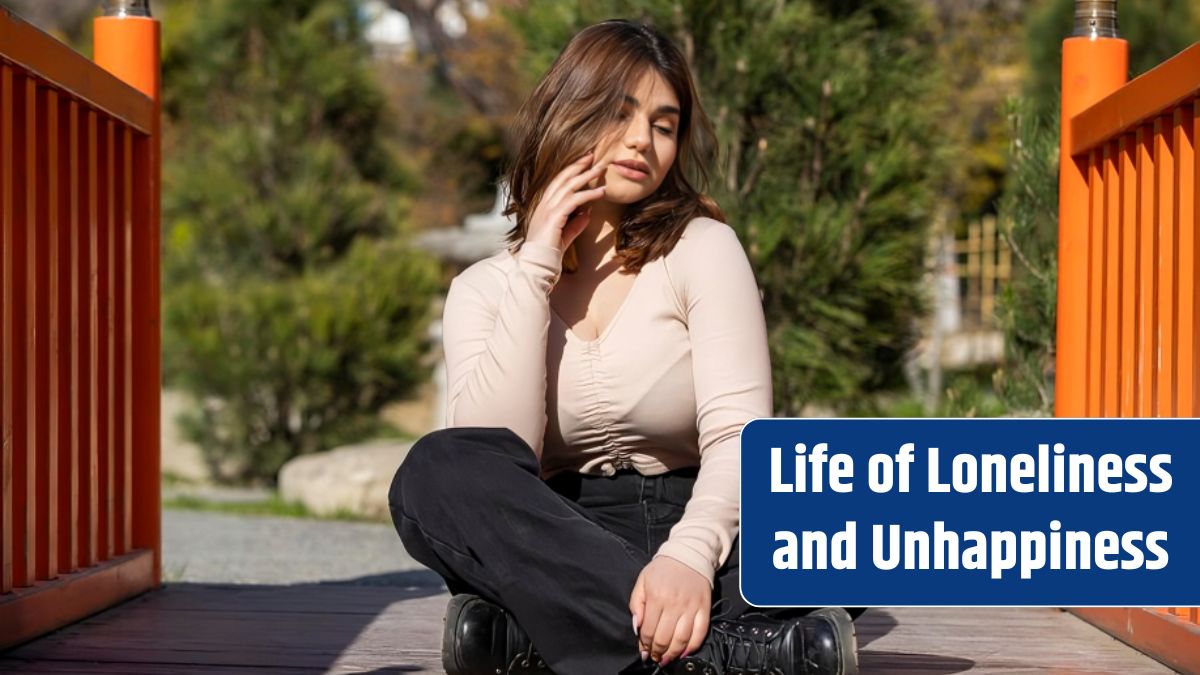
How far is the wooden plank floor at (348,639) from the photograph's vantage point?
2.71 meters

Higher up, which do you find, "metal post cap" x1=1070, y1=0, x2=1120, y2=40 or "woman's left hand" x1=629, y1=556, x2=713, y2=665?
"metal post cap" x1=1070, y1=0, x2=1120, y2=40

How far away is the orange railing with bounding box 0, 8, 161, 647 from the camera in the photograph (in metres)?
2.78

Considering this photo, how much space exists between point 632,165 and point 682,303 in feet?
0.81

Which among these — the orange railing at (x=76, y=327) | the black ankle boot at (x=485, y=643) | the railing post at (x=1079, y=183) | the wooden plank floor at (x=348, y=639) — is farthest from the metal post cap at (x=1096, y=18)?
the orange railing at (x=76, y=327)

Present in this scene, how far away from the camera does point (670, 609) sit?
2199 millimetres

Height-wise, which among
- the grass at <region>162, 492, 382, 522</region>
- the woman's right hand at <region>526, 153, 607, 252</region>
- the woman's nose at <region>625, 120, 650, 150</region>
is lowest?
the grass at <region>162, 492, 382, 522</region>

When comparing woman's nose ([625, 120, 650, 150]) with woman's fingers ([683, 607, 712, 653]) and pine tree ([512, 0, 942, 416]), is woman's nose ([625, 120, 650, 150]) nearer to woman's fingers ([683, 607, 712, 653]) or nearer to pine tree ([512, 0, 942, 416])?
woman's fingers ([683, 607, 712, 653])

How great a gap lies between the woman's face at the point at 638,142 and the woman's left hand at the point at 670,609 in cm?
69

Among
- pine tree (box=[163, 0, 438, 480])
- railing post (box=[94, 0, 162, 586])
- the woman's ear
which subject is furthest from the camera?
pine tree (box=[163, 0, 438, 480])

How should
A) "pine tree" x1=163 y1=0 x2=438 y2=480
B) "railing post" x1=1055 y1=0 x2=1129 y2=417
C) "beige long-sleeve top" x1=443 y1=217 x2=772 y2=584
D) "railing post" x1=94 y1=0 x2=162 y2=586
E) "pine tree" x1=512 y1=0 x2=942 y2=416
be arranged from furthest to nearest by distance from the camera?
"pine tree" x1=163 y1=0 x2=438 y2=480 → "pine tree" x1=512 y1=0 x2=942 y2=416 → "railing post" x1=94 y1=0 x2=162 y2=586 → "railing post" x1=1055 y1=0 x2=1129 y2=417 → "beige long-sleeve top" x1=443 y1=217 x2=772 y2=584

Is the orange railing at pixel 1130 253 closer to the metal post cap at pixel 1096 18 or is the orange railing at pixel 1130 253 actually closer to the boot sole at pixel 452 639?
the metal post cap at pixel 1096 18

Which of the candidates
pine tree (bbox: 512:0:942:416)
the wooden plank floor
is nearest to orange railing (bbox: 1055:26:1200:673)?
the wooden plank floor

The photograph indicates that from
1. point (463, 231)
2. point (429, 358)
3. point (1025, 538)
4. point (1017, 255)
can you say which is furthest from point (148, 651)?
point (463, 231)

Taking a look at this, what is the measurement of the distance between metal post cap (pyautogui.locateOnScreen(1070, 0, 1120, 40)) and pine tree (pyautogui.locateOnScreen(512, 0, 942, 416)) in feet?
5.77
